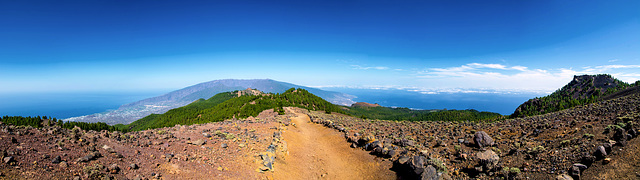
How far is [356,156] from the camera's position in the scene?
17.2m

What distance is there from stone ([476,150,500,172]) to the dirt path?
477 centimetres

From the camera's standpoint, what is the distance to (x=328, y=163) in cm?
1656

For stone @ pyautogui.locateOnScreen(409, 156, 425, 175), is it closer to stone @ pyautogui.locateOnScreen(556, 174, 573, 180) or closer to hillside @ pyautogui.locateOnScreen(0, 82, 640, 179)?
hillside @ pyautogui.locateOnScreen(0, 82, 640, 179)

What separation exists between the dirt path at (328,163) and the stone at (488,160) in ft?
15.7

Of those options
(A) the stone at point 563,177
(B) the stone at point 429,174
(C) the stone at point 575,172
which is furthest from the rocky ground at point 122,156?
(C) the stone at point 575,172

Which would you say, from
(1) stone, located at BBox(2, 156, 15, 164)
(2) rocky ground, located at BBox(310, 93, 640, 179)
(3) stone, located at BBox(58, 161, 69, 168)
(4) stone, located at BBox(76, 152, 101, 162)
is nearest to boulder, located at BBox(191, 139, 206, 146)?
(4) stone, located at BBox(76, 152, 101, 162)

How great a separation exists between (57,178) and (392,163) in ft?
51.8

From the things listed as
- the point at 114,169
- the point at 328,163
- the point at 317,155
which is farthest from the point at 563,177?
the point at 114,169

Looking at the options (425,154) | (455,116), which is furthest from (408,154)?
(455,116)

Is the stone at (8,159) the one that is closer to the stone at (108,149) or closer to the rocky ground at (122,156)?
the rocky ground at (122,156)

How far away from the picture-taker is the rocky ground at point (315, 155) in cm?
836

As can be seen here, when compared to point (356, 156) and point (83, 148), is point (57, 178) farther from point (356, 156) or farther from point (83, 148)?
point (356, 156)

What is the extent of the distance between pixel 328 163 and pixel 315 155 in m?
1.84

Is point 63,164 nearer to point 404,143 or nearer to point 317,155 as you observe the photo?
point 317,155
